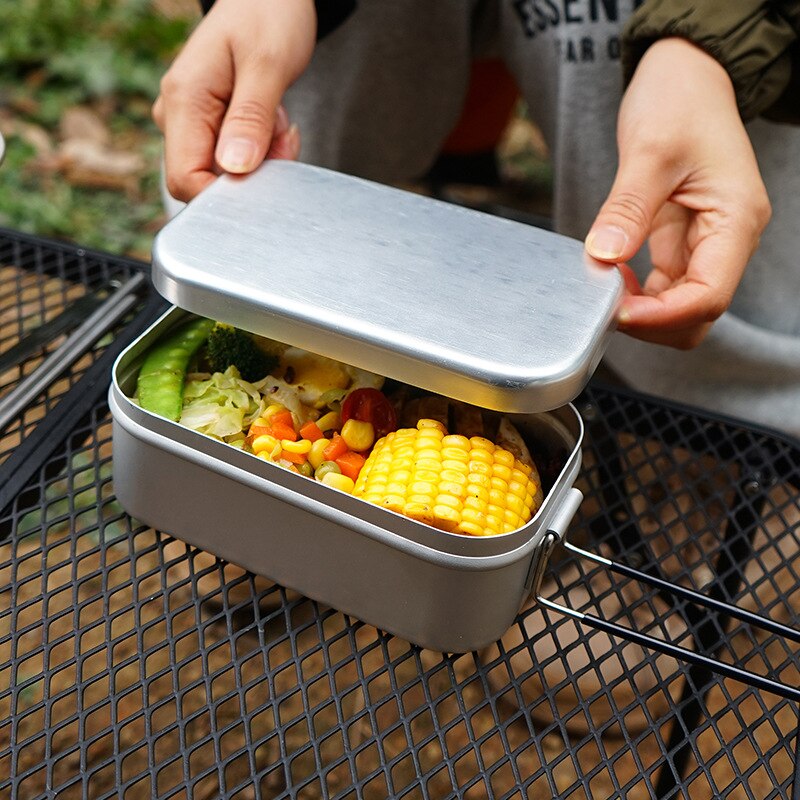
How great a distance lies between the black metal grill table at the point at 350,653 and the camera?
85 cm

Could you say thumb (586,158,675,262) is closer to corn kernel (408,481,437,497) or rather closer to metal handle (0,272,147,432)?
corn kernel (408,481,437,497)

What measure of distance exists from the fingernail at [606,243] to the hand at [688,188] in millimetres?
27

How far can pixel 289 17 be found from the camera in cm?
126

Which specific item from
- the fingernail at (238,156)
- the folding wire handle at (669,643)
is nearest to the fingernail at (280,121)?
the fingernail at (238,156)

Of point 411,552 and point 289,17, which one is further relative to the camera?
point 289,17

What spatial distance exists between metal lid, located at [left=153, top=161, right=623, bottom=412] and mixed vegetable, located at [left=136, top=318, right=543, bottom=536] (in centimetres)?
10

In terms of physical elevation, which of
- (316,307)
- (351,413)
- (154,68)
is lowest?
(154,68)

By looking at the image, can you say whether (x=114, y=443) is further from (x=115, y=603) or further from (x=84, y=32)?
(x=84, y=32)

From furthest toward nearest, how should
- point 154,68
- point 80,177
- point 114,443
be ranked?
point 154,68 < point 80,177 < point 114,443

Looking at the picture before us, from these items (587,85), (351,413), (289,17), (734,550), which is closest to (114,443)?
(351,413)

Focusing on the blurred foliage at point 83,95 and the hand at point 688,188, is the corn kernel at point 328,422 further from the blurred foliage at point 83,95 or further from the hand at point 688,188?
the blurred foliage at point 83,95

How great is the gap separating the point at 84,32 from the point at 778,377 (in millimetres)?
2845

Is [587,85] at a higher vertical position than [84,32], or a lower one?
higher

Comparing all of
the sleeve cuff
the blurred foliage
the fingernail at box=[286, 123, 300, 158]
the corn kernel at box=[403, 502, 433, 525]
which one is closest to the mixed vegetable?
the corn kernel at box=[403, 502, 433, 525]
